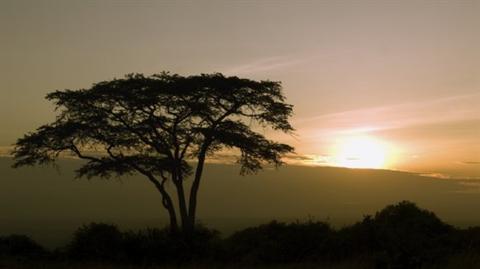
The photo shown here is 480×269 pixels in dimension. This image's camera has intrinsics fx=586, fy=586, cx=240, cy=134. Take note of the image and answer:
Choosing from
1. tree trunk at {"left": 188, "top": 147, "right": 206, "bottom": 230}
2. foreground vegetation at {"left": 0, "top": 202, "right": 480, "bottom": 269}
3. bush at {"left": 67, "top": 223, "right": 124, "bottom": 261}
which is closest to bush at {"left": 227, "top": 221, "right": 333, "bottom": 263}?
foreground vegetation at {"left": 0, "top": 202, "right": 480, "bottom": 269}

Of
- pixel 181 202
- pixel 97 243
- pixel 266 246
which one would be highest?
pixel 181 202

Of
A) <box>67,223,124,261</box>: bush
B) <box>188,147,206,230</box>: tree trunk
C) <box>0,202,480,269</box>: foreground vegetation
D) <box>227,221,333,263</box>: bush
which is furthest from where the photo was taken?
<box>188,147,206,230</box>: tree trunk

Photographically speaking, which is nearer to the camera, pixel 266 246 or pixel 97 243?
pixel 266 246

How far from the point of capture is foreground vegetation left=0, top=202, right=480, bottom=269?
22422 mm

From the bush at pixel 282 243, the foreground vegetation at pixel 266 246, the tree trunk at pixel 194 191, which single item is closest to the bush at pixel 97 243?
the foreground vegetation at pixel 266 246

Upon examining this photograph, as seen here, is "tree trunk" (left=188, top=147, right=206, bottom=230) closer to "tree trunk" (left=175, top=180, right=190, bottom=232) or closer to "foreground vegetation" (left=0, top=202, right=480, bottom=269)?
"tree trunk" (left=175, top=180, right=190, bottom=232)

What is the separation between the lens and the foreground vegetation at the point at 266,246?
2242 centimetres

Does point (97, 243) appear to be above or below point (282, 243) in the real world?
above

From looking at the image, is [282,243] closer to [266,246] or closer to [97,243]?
[266,246]

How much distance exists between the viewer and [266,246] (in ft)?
81.9

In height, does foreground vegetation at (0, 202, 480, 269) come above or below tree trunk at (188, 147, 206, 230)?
below

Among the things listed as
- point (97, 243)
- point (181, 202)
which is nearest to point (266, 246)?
point (97, 243)

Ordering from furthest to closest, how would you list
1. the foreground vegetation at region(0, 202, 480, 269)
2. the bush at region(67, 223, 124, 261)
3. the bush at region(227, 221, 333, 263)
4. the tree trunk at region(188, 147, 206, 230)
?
the tree trunk at region(188, 147, 206, 230), the bush at region(67, 223, 124, 261), the bush at region(227, 221, 333, 263), the foreground vegetation at region(0, 202, 480, 269)

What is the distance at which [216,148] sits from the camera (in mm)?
37031
